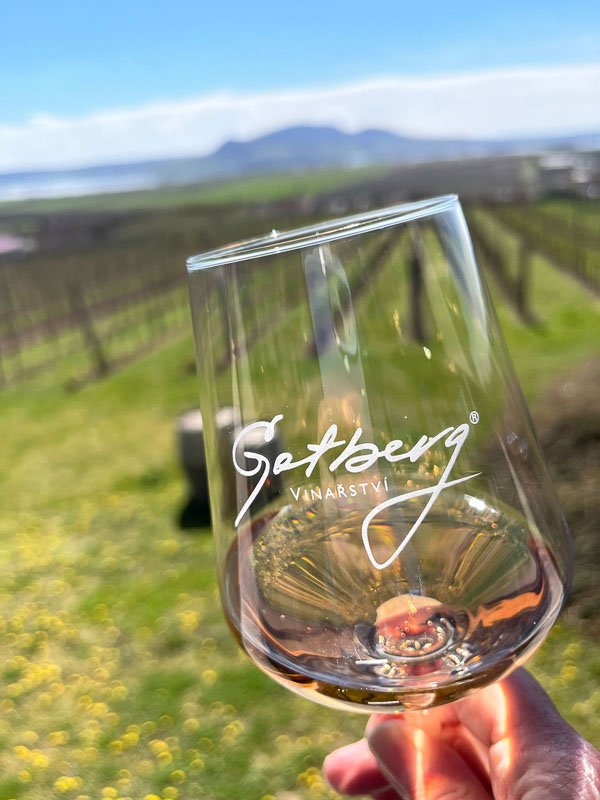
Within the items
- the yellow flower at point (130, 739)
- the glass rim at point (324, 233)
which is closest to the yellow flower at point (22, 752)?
the yellow flower at point (130, 739)

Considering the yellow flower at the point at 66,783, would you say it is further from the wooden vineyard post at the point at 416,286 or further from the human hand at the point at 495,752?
the wooden vineyard post at the point at 416,286

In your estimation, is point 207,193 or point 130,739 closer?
point 130,739

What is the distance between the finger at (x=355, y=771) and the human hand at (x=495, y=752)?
0.20m

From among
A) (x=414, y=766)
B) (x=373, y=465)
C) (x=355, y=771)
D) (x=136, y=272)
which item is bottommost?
(x=136, y=272)

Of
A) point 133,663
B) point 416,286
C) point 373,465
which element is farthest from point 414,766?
point 133,663

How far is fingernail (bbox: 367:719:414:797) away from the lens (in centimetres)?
134

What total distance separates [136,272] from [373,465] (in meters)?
23.1

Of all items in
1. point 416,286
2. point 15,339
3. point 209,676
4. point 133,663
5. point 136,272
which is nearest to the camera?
point 416,286

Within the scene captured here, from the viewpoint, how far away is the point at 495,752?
135 cm

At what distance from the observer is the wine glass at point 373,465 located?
39.6 inches

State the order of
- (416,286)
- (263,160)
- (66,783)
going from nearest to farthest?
(416,286) < (66,783) < (263,160)

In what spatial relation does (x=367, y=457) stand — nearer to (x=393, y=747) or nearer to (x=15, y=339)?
(x=393, y=747)

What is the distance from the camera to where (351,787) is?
162 centimetres

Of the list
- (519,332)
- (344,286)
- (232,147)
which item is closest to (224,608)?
(344,286)
